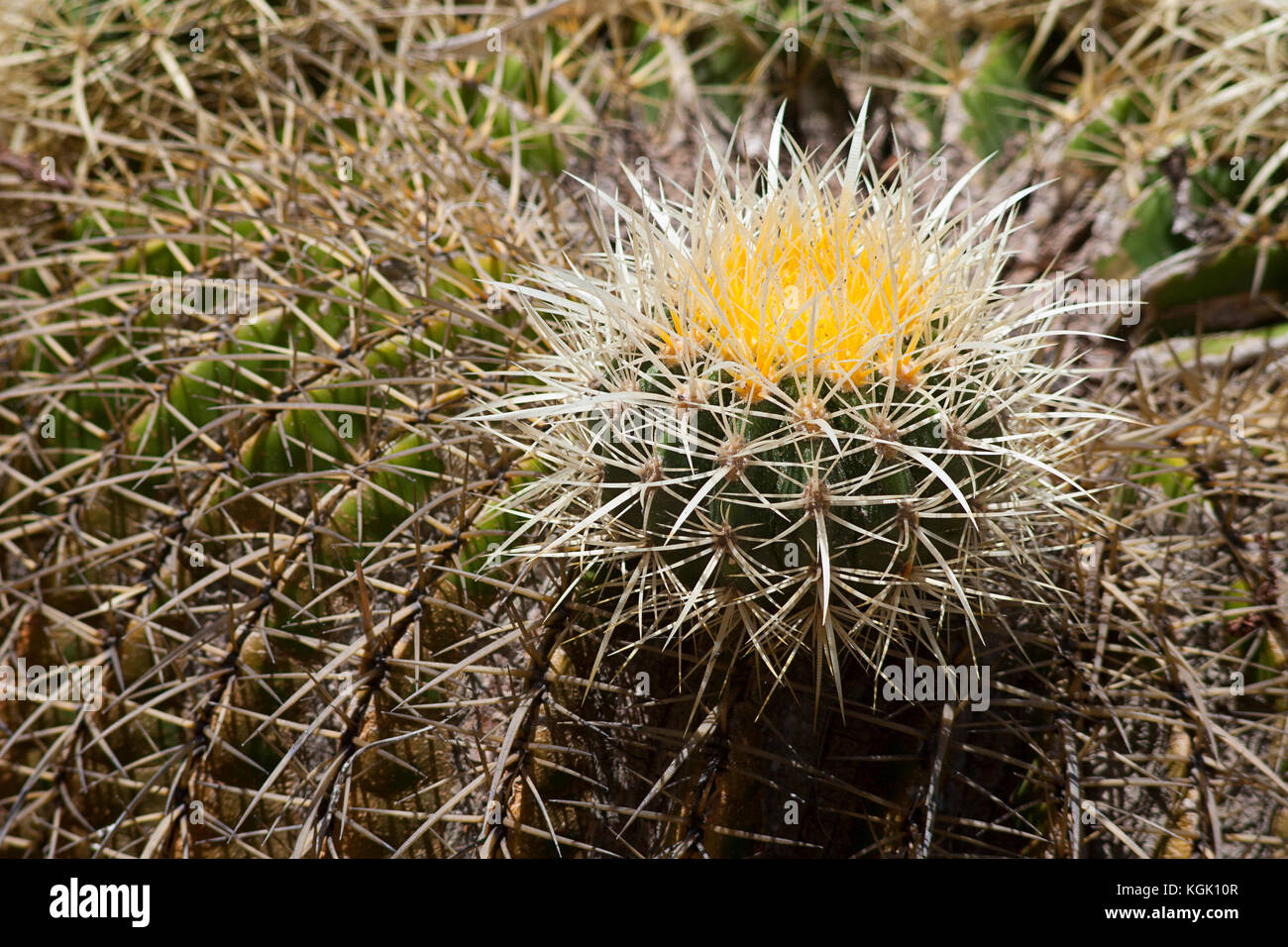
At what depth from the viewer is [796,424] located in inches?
46.6

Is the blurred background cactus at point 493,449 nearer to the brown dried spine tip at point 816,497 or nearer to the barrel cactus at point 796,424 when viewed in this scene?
the barrel cactus at point 796,424

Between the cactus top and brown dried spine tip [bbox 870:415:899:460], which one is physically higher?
the cactus top


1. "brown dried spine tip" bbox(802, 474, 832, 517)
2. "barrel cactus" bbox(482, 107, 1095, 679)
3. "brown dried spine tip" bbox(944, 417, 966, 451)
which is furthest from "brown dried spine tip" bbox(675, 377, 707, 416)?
"brown dried spine tip" bbox(944, 417, 966, 451)

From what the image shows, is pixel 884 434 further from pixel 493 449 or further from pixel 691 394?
pixel 493 449

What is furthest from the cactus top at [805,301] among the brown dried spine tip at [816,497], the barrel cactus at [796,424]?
the brown dried spine tip at [816,497]

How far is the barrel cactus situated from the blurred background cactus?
127 millimetres

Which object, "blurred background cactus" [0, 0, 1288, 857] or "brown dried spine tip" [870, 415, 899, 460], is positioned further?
"blurred background cactus" [0, 0, 1288, 857]

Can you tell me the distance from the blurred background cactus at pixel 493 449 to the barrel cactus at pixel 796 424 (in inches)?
5.0

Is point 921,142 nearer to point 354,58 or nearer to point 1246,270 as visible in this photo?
point 1246,270

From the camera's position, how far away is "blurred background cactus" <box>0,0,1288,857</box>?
1482 mm

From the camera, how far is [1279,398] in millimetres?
1827

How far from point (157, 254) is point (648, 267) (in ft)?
3.77

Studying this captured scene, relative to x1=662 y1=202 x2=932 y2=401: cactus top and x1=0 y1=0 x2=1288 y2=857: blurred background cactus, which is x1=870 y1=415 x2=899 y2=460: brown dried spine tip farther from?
x1=0 y1=0 x2=1288 y2=857: blurred background cactus

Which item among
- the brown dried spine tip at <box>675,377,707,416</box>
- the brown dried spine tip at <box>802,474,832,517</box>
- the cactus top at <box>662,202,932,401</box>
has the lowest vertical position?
the brown dried spine tip at <box>802,474,832,517</box>
